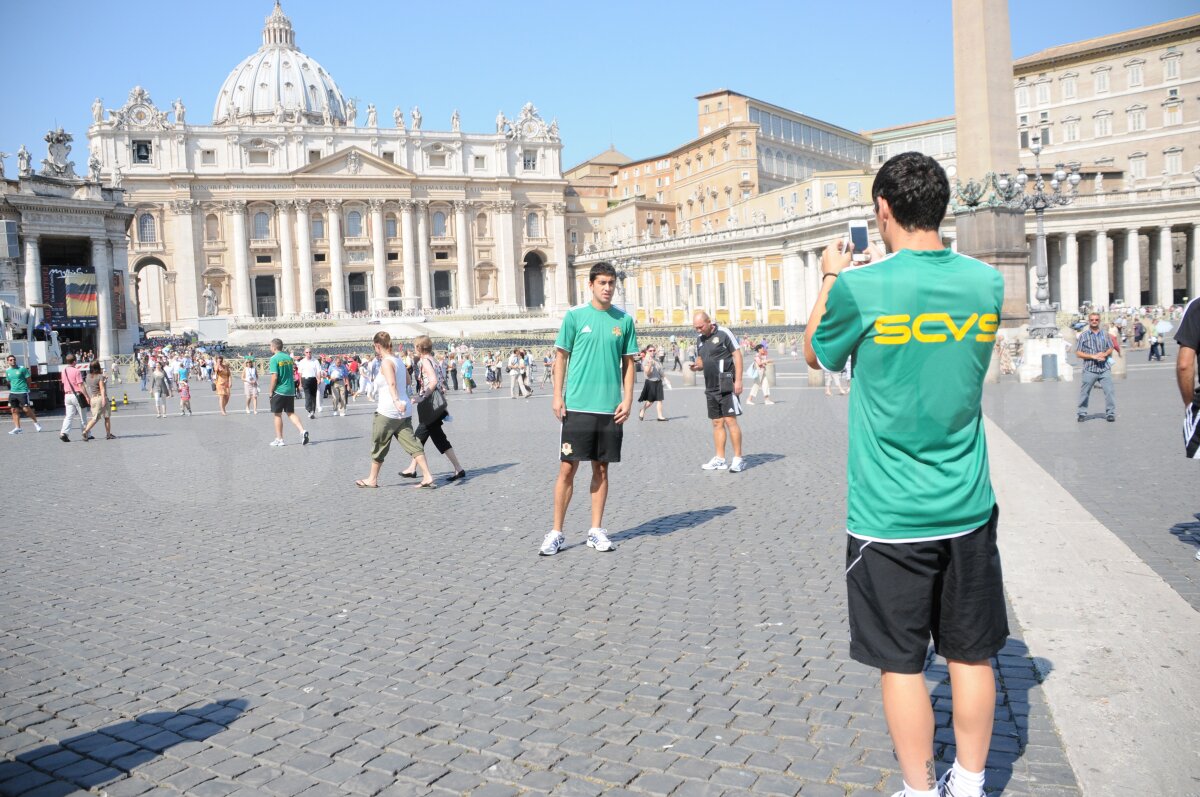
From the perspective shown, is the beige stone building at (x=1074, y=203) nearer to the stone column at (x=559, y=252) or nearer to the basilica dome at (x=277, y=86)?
the stone column at (x=559, y=252)

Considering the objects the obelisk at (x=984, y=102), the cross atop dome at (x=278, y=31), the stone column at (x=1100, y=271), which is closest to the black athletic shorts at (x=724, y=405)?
the obelisk at (x=984, y=102)

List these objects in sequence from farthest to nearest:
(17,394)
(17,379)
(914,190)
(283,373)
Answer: (17,394) → (17,379) → (283,373) → (914,190)

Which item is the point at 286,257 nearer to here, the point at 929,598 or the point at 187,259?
the point at 187,259

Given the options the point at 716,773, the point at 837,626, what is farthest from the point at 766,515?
the point at 716,773

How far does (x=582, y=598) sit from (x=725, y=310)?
2211 inches

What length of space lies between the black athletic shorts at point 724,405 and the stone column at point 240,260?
73.2 m

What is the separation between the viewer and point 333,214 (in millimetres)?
79500

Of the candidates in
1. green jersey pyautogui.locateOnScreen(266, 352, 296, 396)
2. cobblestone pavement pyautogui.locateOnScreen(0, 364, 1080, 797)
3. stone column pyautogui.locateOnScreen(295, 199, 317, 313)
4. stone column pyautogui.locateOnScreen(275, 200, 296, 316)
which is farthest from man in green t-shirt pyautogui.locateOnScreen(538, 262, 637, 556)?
stone column pyautogui.locateOnScreen(295, 199, 317, 313)

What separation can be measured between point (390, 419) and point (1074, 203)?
4694 centimetres

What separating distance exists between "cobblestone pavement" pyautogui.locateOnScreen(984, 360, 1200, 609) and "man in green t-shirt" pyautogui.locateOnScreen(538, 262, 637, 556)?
10.5 ft

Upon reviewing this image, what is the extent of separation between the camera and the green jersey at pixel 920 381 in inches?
103

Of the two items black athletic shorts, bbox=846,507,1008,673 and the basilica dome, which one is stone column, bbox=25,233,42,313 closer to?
black athletic shorts, bbox=846,507,1008,673

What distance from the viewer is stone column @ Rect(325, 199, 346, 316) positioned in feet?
261

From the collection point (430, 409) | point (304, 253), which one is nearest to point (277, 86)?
point (304, 253)
